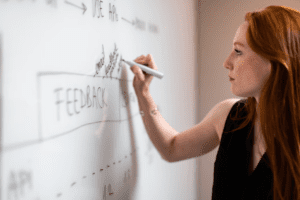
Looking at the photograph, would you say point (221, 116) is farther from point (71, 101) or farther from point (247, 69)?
point (71, 101)

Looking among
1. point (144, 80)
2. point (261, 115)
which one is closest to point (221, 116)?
point (261, 115)

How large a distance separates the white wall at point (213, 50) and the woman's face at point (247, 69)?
0.72 metres

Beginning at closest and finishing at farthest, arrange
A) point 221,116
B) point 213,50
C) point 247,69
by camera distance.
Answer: point 247,69 → point 221,116 → point 213,50

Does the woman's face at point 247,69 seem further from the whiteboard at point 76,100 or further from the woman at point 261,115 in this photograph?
the whiteboard at point 76,100

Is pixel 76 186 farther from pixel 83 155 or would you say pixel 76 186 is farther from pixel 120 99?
pixel 120 99

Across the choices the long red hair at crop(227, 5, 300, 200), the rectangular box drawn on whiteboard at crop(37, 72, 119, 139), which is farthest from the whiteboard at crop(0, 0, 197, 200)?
the long red hair at crop(227, 5, 300, 200)

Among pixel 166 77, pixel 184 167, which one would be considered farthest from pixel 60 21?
pixel 184 167

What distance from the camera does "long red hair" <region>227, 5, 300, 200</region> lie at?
0.56 metres

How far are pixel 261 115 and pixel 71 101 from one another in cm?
43

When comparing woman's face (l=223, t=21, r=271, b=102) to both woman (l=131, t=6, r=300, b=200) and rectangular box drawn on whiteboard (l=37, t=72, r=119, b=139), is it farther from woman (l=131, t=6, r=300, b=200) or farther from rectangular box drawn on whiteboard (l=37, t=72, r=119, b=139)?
rectangular box drawn on whiteboard (l=37, t=72, r=119, b=139)

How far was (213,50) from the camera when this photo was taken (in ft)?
4.35

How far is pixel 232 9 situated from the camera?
1.29 m

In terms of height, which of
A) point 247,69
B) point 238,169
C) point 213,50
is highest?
point 213,50

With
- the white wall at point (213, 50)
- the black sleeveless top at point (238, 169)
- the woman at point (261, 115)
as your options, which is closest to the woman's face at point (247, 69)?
the woman at point (261, 115)
